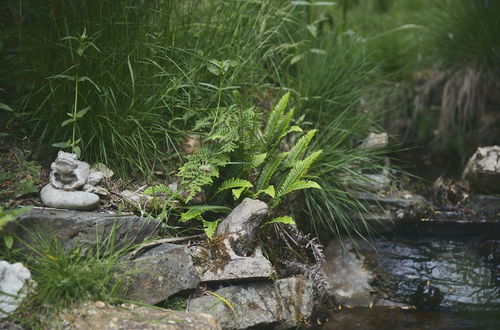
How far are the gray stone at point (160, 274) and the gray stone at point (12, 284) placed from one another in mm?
→ 555

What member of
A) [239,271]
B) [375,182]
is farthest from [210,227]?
[375,182]

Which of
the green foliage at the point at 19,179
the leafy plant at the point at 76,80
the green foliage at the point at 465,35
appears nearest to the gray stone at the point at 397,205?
the green foliage at the point at 465,35

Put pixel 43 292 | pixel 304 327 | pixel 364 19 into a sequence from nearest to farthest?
pixel 43 292 < pixel 304 327 < pixel 364 19

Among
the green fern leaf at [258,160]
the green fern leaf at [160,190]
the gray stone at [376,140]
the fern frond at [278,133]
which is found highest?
the fern frond at [278,133]

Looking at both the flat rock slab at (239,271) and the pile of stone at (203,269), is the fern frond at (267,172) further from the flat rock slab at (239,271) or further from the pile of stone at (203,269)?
the flat rock slab at (239,271)

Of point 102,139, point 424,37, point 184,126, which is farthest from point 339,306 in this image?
point 424,37

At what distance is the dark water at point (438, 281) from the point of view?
4.17 metres

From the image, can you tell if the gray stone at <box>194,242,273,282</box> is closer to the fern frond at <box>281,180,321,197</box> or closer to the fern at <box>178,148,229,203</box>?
the fern at <box>178,148,229,203</box>

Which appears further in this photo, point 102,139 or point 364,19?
point 364,19

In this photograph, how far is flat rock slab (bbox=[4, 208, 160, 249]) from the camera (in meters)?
3.34

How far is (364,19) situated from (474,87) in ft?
6.46

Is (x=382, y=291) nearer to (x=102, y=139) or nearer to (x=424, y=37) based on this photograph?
(x=102, y=139)

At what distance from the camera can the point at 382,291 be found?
4598 millimetres

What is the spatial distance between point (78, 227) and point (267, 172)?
1339 mm
